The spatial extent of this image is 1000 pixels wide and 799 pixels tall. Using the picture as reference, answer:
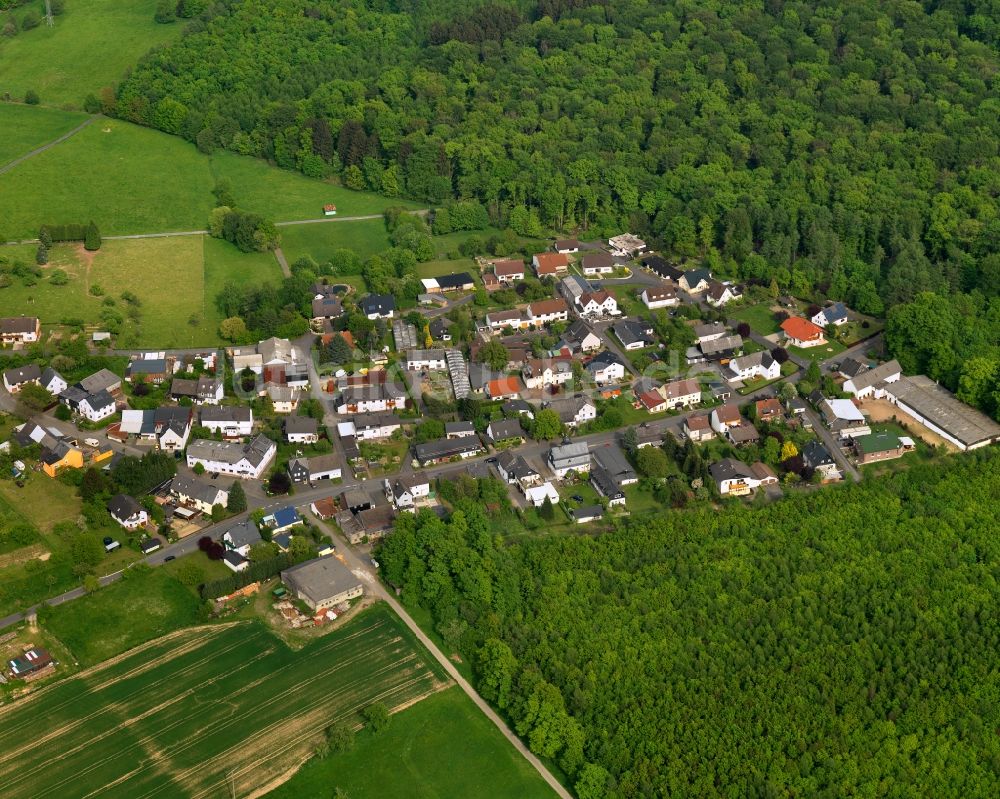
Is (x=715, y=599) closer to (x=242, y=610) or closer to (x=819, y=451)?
(x=819, y=451)

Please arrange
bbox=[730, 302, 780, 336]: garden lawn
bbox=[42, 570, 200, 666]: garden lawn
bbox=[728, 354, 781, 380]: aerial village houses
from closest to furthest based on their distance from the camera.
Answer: bbox=[42, 570, 200, 666]: garden lawn → bbox=[728, 354, 781, 380]: aerial village houses → bbox=[730, 302, 780, 336]: garden lawn

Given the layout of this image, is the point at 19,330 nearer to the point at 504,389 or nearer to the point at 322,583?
the point at 504,389

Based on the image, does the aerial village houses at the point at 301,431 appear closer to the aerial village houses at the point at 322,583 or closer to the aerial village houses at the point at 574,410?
the aerial village houses at the point at 322,583

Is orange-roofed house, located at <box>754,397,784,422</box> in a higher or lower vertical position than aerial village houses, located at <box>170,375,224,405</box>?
higher

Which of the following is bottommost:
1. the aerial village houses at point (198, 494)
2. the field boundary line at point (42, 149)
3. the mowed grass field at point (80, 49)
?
the aerial village houses at point (198, 494)

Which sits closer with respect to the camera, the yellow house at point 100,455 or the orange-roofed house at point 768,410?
the yellow house at point 100,455

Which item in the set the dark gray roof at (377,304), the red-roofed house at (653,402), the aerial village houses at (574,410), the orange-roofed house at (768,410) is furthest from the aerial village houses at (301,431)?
the orange-roofed house at (768,410)

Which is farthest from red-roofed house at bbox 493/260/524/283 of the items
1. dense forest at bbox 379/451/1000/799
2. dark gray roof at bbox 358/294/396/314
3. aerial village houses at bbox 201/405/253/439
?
dense forest at bbox 379/451/1000/799

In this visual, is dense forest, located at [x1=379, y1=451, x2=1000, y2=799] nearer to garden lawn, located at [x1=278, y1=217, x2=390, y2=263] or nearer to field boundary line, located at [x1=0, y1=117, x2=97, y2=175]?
garden lawn, located at [x1=278, y1=217, x2=390, y2=263]

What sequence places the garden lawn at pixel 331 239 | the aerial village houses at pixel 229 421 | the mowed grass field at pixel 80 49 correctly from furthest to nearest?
the mowed grass field at pixel 80 49
the garden lawn at pixel 331 239
the aerial village houses at pixel 229 421
